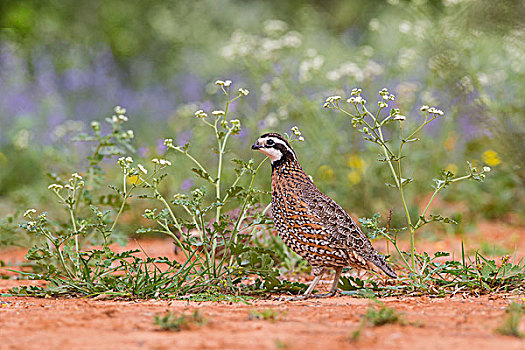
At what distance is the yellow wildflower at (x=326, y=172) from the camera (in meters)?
7.67

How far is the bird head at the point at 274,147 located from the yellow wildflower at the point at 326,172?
3183 millimetres

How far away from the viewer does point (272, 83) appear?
8.09m

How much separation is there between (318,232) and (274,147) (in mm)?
714

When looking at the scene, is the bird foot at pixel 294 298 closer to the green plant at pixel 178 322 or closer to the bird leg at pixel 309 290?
the bird leg at pixel 309 290

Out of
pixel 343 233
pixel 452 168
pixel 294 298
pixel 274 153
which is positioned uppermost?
pixel 452 168

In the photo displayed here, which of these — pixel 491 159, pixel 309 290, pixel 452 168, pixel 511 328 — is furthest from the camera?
pixel 452 168

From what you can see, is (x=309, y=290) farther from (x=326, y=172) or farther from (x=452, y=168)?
(x=452, y=168)

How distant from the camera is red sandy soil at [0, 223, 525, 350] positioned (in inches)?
107

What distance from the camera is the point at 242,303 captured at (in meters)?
3.92

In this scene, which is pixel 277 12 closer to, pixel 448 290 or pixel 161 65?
pixel 161 65

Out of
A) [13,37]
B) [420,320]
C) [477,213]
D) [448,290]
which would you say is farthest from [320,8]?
[420,320]

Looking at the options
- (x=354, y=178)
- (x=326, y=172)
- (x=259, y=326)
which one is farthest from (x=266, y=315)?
(x=326, y=172)

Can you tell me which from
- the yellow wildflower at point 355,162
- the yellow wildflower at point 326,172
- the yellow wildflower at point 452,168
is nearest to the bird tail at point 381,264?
the yellow wildflower at point 355,162

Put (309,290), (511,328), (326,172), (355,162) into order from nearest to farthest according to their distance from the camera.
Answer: (511,328), (309,290), (355,162), (326,172)
